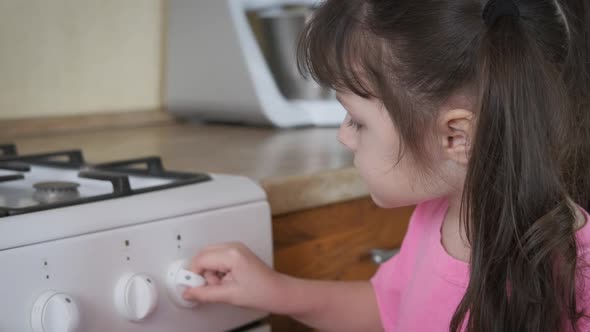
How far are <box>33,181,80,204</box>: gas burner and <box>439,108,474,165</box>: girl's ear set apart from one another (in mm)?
360

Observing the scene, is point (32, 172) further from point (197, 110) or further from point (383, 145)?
point (197, 110)

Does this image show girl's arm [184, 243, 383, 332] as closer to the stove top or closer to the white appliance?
the stove top

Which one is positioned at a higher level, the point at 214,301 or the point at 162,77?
the point at 162,77

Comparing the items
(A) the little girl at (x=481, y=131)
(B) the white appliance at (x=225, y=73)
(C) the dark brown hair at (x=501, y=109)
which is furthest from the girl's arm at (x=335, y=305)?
(B) the white appliance at (x=225, y=73)

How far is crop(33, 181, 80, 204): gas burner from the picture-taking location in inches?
29.1

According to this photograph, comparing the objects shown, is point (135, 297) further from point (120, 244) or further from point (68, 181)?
point (68, 181)

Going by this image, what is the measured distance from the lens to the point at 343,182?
3.19ft

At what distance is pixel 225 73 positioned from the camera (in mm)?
1472

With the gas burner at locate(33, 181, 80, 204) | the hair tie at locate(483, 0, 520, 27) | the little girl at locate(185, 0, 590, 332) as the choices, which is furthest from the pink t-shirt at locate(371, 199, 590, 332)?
the gas burner at locate(33, 181, 80, 204)

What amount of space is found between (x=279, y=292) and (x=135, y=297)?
0.66 ft

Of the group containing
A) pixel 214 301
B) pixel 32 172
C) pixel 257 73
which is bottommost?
pixel 214 301

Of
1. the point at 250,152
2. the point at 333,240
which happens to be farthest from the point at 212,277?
the point at 250,152

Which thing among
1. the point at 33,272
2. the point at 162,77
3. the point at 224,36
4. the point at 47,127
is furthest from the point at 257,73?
the point at 33,272

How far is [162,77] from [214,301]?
35.7 inches
